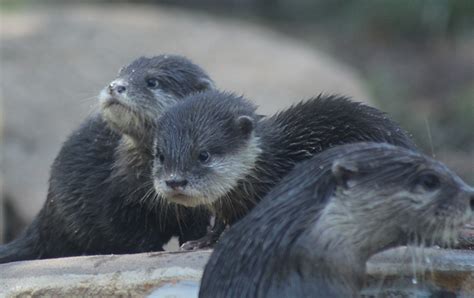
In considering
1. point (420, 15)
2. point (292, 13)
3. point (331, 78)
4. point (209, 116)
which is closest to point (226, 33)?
point (331, 78)

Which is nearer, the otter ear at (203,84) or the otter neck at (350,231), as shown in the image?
the otter neck at (350,231)

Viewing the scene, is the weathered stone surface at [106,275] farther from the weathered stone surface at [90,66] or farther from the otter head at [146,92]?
the weathered stone surface at [90,66]

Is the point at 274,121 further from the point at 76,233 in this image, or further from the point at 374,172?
the point at 374,172

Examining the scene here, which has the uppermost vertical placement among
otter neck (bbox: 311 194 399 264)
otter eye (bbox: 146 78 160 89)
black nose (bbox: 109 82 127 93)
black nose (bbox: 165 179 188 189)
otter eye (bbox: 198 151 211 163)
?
otter eye (bbox: 146 78 160 89)

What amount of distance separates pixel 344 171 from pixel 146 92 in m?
1.96

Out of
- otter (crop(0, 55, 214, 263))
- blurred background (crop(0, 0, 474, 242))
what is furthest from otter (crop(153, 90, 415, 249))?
blurred background (crop(0, 0, 474, 242))

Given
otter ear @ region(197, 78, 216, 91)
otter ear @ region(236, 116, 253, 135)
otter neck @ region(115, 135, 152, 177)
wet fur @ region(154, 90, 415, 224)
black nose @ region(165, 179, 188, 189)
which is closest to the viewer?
black nose @ region(165, 179, 188, 189)

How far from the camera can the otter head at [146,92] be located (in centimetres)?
513

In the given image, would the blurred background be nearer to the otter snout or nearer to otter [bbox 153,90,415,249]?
the otter snout

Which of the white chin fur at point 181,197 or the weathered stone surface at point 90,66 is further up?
the weathered stone surface at point 90,66

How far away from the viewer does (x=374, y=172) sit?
340 cm

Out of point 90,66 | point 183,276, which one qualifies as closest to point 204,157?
point 183,276

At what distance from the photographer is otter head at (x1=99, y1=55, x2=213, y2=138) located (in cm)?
513

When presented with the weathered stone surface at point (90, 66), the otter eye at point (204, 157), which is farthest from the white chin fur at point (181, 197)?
the weathered stone surface at point (90, 66)
